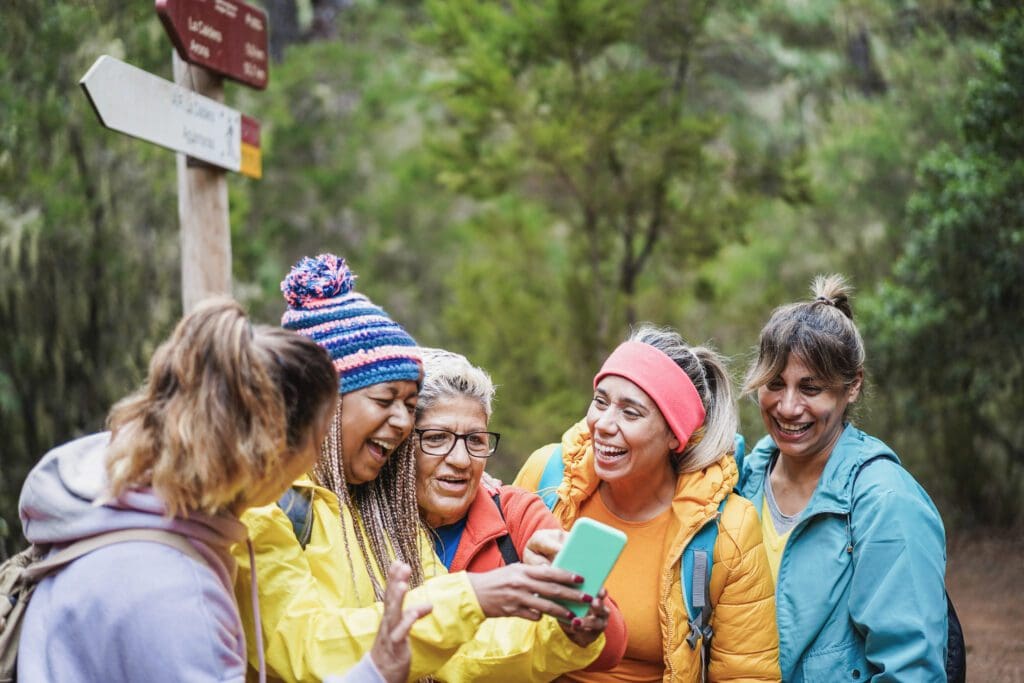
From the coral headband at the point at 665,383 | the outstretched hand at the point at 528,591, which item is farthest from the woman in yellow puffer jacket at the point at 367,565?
the coral headband at the point at 665,383

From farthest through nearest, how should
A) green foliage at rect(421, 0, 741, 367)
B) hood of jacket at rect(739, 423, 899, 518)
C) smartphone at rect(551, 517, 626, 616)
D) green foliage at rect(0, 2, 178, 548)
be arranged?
green foliage at rect(421, 0, 741, 367) < green foliage at rect(0, 2, 178, 548) < hood of jacket at rect(739, 423, 899, 518) < smartphone at rect(551, 517, 626, 616)

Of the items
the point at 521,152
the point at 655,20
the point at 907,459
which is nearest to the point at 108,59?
the point at 521,152

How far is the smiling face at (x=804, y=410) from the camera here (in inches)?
130

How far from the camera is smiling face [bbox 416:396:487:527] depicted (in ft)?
8.93

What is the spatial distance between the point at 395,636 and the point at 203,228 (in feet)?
10.5

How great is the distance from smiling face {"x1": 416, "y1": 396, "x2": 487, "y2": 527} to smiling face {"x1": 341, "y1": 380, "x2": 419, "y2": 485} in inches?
6.7

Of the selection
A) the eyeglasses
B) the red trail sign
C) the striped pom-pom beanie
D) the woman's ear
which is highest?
the red trail sign

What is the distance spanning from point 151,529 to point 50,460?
293mm

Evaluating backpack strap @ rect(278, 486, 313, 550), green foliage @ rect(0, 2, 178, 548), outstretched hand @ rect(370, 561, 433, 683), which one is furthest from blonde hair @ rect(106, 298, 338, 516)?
Result: green foliage @ rect(0, 2, 178, 548)

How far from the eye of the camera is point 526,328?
10656mm

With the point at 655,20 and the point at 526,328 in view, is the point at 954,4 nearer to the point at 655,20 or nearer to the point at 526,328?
the point at 655,20

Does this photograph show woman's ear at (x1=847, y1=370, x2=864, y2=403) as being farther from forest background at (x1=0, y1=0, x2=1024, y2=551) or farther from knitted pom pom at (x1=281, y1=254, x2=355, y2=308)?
forest background at (x1=0, y1=0, x2=1024, y2=551)

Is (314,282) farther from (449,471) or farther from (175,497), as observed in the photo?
(175,497)

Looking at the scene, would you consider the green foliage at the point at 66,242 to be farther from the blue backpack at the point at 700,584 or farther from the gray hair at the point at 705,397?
the blue backpack at the point at 700,584
